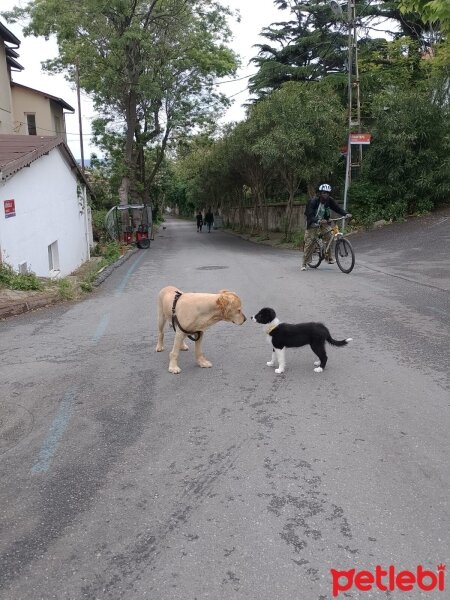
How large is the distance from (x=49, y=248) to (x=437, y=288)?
10287mm

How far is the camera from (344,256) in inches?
503

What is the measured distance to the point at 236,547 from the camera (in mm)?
2791

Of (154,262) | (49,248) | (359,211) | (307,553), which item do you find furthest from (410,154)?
(307,553)

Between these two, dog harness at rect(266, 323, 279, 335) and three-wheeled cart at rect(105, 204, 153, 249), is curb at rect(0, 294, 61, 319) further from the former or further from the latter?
three-wheeled cart at rect(105, 204, 153, 249)

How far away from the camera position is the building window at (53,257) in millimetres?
14917

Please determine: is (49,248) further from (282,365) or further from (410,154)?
(410,154)

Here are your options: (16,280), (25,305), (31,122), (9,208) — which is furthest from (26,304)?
(31,122)

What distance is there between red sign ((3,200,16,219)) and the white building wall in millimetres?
93

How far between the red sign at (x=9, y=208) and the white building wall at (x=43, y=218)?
0.31 ft

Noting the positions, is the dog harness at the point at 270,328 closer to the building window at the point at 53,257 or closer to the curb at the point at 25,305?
the curb at the point at 25,305

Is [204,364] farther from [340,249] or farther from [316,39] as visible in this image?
[316,39]

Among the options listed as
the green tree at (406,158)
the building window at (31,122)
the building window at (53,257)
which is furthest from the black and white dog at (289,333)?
the building window at (31,122)

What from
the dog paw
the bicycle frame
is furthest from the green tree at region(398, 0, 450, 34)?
the bicycle frame

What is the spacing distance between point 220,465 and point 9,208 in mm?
9198
